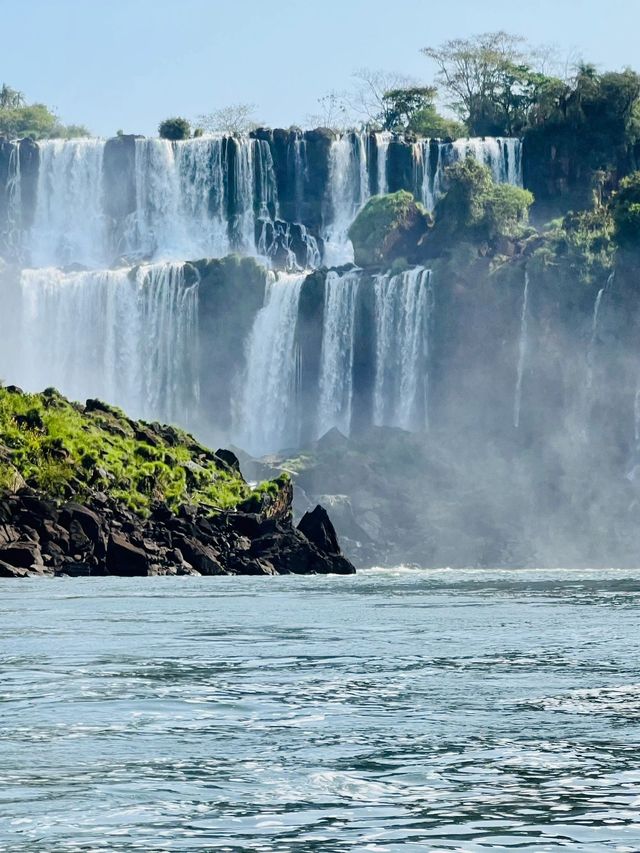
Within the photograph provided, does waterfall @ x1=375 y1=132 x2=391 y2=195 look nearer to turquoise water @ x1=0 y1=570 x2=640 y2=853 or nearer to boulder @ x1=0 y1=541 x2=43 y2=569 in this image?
boulder @ x1=0 y1=541 x2=43 y2=569

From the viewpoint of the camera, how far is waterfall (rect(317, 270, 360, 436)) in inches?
5620

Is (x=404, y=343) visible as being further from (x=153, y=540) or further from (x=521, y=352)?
(x=153, y=540)

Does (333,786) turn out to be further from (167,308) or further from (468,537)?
(167,308)

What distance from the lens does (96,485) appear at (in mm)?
89750

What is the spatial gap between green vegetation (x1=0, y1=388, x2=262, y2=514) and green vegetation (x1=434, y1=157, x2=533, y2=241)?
161 ft

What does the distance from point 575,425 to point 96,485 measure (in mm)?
56293

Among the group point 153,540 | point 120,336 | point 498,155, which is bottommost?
point 153,540

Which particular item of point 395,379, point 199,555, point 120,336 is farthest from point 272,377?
point 199,555

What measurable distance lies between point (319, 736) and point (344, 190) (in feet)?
503

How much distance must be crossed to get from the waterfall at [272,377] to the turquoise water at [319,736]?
101644mm

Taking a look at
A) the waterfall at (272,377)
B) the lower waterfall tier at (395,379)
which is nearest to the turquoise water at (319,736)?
the lower waterfall tier at (395,379)

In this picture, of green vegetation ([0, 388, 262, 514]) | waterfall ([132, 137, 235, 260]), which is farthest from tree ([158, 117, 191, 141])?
green vegetation ([0, 388, 262, 514])

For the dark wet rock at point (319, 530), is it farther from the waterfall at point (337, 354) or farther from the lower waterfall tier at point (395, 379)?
the waterfall at point (337, 354)

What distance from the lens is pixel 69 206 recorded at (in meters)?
175
